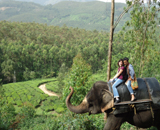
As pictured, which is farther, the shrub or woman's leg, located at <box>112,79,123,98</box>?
the shrub

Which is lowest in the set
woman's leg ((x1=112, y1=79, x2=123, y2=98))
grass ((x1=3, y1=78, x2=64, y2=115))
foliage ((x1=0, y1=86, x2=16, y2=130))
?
grass ((x1=3, y1=78, x2=64, y2=115))

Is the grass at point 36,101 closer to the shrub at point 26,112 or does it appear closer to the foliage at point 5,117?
the shrub at point 26,112

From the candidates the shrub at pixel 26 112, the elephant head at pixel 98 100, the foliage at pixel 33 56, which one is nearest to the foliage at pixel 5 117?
the shrub at pixel 26 112

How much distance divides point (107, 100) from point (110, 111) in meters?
0.32

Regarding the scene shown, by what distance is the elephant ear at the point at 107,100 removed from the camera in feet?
12.0

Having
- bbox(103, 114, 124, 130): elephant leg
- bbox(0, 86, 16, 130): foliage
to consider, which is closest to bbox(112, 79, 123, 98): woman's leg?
bbox(103, 114, 124, 130): elephant leg

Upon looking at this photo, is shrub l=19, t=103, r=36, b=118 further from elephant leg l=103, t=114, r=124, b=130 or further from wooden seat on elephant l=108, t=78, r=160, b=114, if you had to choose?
wooden seat on elephant l=108, t=78, r=160, b=114

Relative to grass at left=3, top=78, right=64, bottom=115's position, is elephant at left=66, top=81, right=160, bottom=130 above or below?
above

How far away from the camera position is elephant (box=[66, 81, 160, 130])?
361 centimetres

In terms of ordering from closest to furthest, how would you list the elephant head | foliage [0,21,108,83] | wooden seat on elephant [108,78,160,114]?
wooden seat on elephant [108,78,160,114] → the elephant head → foliage [0,21,108,83]

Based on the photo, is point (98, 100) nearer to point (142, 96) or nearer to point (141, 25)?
point (142, 96)

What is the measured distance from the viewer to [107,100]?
12.3ft

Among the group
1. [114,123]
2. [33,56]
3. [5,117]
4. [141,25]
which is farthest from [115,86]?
[33,56]

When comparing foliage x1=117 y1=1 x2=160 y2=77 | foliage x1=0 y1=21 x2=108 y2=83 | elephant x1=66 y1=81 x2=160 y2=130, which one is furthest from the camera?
foliage x1=0 y1=21 x2=108 y2=83
